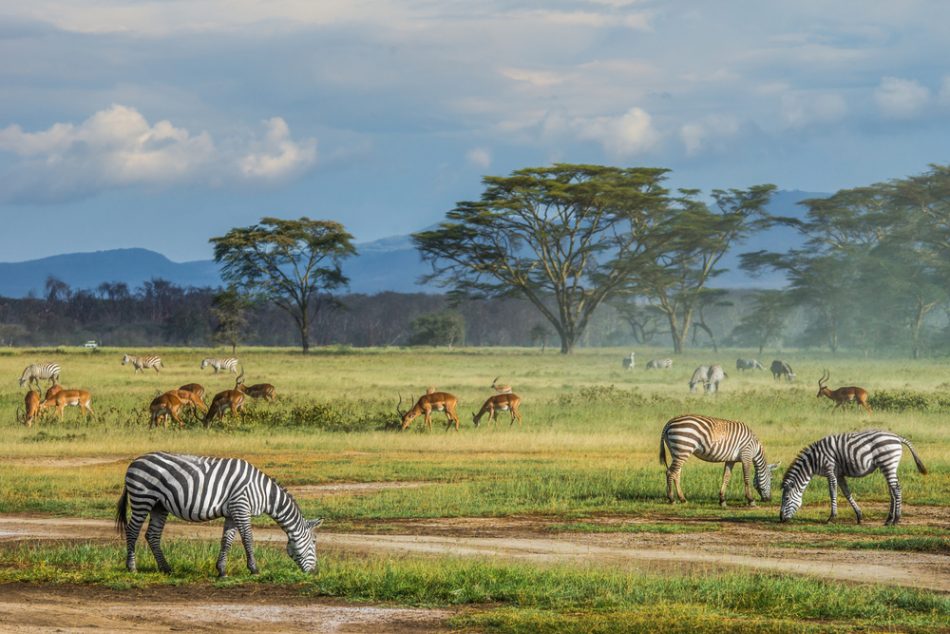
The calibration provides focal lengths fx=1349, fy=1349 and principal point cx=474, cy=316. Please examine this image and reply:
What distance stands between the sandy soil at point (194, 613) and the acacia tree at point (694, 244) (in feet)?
196

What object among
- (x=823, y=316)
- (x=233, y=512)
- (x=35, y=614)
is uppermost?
(x=823, y=316)

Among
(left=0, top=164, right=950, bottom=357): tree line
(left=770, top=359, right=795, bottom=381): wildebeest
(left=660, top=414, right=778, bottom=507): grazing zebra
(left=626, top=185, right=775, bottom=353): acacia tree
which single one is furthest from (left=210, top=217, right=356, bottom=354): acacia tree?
(left=660, top=414, right=778, bottom=507): grazing zebra

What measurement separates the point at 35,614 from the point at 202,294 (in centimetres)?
13064

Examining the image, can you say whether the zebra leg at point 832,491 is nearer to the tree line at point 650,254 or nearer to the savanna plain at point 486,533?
the savanna plain at point 486,533

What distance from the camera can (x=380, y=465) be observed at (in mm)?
23141

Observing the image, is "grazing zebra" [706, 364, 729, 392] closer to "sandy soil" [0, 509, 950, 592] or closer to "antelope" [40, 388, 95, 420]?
"antelope" [40, 388, 95, 420]

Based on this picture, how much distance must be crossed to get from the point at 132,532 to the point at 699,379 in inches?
1311

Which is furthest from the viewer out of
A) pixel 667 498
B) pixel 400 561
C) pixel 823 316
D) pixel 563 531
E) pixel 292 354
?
pixel 823 316

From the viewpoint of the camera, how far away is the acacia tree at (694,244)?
70.9 metres

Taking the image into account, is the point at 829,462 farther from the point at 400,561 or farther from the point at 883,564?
the point at 400,561

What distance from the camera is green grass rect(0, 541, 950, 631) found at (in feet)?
34.3

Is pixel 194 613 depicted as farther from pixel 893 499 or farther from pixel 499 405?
pixel 499 405

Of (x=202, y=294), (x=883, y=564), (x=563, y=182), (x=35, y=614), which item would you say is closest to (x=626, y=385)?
(x=563, y=182)

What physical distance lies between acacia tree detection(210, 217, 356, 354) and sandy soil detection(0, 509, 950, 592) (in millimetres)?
61995
